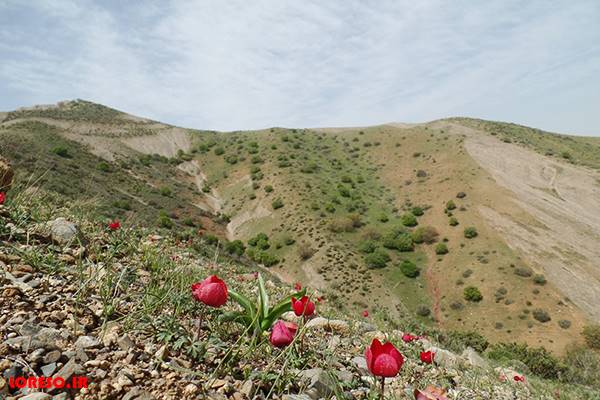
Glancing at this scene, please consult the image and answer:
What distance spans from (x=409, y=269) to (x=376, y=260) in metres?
4.56

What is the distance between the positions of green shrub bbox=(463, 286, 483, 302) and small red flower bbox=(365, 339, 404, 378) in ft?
131

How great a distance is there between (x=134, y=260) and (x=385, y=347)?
393 centimetres

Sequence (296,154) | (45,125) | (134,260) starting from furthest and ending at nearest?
1. (296,154)
2. (45,125)
3. (134,260)

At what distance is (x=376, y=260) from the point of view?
1661 inches

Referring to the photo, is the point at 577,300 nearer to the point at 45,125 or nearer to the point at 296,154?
the point at 296,154

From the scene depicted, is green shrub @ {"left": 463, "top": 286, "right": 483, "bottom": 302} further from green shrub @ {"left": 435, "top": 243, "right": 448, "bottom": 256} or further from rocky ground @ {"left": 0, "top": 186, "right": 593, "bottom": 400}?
rocky ground @ {"left": 0, "top": 186, "right": 593, "bottom": 400}

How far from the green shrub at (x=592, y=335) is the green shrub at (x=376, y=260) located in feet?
67.7

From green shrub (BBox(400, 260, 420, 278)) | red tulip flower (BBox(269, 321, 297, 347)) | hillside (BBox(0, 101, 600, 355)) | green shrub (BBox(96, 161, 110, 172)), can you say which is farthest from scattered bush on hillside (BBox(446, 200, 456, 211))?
green shrub (BBox(96, 161, 110, 172))

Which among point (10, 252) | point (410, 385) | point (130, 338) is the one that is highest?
point (10, 252)

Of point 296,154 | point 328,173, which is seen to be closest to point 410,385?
point 328,173

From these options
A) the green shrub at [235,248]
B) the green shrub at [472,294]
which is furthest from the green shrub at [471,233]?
the green shrub at [235,248]

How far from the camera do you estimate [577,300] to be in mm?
33781

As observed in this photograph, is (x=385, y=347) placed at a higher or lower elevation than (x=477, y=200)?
higher

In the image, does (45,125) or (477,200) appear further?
(45,125)
